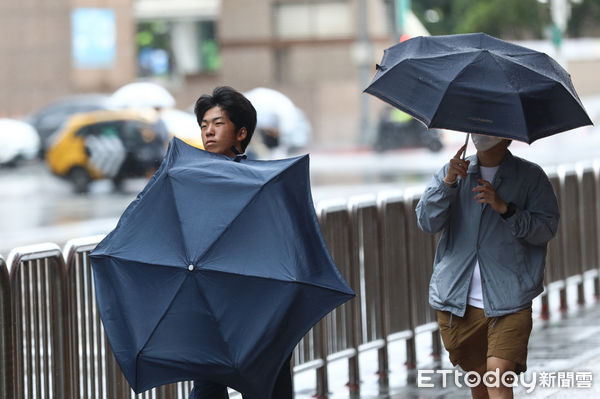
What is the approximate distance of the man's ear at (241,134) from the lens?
4504mm

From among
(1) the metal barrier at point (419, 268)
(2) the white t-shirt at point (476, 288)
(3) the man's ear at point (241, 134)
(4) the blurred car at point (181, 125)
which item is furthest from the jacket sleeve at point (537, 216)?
(4) the blurred car at point (181, 125)

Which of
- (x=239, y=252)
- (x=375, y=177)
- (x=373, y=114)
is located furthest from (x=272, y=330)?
(x=373, y=114)

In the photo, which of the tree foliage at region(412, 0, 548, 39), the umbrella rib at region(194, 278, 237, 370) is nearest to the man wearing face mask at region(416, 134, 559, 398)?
the umbrella rib at region(194, 278, 237, 370)

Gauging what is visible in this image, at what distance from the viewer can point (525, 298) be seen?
5.04 metres

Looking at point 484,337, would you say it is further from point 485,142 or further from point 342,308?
point 342,308

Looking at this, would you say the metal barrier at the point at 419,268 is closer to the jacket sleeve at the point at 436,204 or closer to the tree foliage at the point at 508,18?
the jacket sleeve at the point at 436,204

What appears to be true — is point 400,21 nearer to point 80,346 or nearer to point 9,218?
point 9,218

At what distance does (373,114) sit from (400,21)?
509cm

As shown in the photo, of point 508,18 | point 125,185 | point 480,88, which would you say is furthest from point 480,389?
point 508,18

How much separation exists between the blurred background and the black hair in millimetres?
12646

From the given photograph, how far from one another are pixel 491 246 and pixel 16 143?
99.0 feet

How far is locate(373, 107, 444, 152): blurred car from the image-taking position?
A: 111 ft

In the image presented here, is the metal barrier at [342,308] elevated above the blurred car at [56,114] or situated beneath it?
situated beneath

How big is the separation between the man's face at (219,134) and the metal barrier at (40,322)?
138cm
